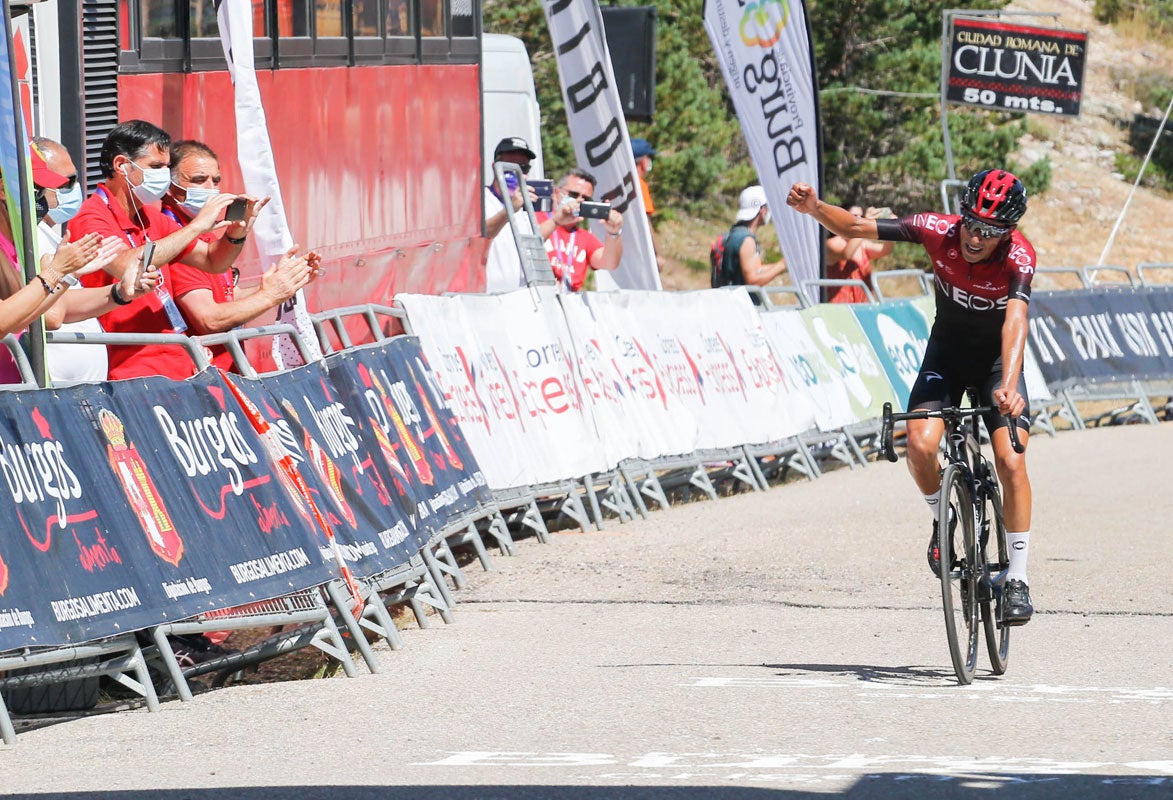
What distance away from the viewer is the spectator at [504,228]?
14016 millimetres

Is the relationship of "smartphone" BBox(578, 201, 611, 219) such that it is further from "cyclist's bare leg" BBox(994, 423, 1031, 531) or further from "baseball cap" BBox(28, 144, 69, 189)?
"cyclist's bare leg" BBox(994, 423, 1031, 531)

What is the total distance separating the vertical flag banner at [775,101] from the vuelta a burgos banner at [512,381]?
5170 millimetres

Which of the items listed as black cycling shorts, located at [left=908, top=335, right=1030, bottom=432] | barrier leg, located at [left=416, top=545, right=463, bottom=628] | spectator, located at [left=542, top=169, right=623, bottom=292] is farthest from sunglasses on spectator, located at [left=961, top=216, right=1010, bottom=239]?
spectator, located at [left=542, top=169, right=623, bottom=292]

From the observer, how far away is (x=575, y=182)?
14508mm

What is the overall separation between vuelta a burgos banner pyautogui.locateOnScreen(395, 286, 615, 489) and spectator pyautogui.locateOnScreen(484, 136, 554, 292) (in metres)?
1.34

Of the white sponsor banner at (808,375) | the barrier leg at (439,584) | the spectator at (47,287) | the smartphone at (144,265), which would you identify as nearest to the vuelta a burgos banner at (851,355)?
the white sponsor banner at (808,375)

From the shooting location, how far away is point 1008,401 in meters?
7.64

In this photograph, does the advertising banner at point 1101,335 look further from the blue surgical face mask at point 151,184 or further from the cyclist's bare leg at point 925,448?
the blue surgical face mask at point 151,184

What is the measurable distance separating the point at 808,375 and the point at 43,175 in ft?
28.4

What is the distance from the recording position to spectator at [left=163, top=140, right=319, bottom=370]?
870cm

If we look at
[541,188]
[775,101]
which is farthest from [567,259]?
[775,101]

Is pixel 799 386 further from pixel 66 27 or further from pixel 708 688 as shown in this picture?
pixel 708 688

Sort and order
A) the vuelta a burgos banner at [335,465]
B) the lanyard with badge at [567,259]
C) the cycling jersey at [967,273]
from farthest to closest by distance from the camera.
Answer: the lanyard with badge at [567,259] → the vuelta a burgos banner at [335,465] → the cycling jersey at [967,273]

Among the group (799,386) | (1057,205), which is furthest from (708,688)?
(1057,205)
